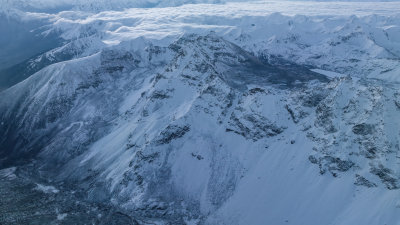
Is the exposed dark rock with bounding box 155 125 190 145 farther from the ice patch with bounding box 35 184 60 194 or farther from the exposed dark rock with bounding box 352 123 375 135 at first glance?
the exposed dark rock with bounding box 352 123 375 135

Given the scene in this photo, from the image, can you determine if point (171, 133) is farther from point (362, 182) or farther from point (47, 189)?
point (362, 182)

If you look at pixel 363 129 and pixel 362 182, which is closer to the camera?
pixel 362 182

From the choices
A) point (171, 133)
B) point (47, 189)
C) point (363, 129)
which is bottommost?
point (47, 189)

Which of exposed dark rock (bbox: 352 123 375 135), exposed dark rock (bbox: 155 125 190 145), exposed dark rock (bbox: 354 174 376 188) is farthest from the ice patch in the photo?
exposed dark rock (bbox: 352 123 375 135)

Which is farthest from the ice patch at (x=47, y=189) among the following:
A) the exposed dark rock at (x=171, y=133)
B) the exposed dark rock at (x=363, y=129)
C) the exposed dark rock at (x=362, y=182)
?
the exposed dark rock at (x=363, y=129)

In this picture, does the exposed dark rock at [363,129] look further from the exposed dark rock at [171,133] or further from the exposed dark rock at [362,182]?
the exposed dark rock at [171,133]

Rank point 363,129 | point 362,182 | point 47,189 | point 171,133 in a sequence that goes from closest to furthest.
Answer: point 362,182, point 363,129, point 171,133, point 47,189

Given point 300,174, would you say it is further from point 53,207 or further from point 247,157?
point 53,207

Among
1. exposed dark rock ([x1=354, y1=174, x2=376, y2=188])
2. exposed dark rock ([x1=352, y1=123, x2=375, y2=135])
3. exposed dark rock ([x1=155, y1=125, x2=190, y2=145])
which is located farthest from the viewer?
exposed dark rock ([x1=155, y1=125, x2=190, y2=145])

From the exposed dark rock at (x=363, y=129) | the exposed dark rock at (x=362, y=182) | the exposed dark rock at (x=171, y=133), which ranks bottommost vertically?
the exposed dark rock at (x=362, y=182)

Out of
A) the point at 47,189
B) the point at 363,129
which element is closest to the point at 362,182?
the point at 363,129

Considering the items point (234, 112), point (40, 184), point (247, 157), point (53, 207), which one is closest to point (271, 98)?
point (234, 112)
